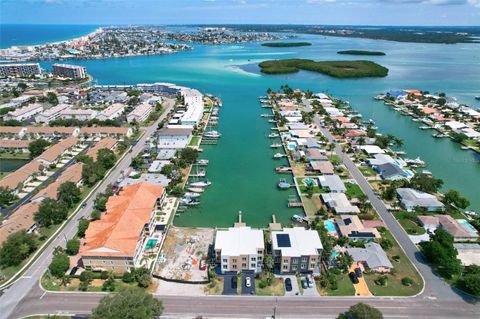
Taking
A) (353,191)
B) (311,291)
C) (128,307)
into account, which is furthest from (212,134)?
(128,307)

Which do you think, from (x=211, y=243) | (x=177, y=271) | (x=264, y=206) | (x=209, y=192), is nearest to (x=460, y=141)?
(x=264, y=206)

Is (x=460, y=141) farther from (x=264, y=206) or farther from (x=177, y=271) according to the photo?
(x=177, y=271)

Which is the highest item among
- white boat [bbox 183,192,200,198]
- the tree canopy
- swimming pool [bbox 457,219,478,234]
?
the tree canopy

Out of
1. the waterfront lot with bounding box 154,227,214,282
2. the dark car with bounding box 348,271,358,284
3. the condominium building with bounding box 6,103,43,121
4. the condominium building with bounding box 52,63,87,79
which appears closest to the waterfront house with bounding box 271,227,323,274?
the dark car with bounding box 348,271,358,284

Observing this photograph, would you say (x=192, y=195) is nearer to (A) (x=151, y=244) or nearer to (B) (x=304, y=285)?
(A) (x=151, y=244)

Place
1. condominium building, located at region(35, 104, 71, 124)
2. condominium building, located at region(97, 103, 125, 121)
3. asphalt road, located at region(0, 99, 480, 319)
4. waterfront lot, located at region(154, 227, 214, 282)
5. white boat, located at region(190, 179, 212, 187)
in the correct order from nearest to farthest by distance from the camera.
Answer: asphalt road, located at region(0, 99, 480, 319) → waterfront lot, located at region(154, 227, 214, 282) → white boat, located at region(190, 179, 212, 187) → condominium building, located at region(35, 104, 71, 124) → condominium building, located at region(97, 103, 125, 121)

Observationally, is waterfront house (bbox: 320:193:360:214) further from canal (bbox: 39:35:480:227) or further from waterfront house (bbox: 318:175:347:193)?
canal (bbox: 39:35:480:227)
